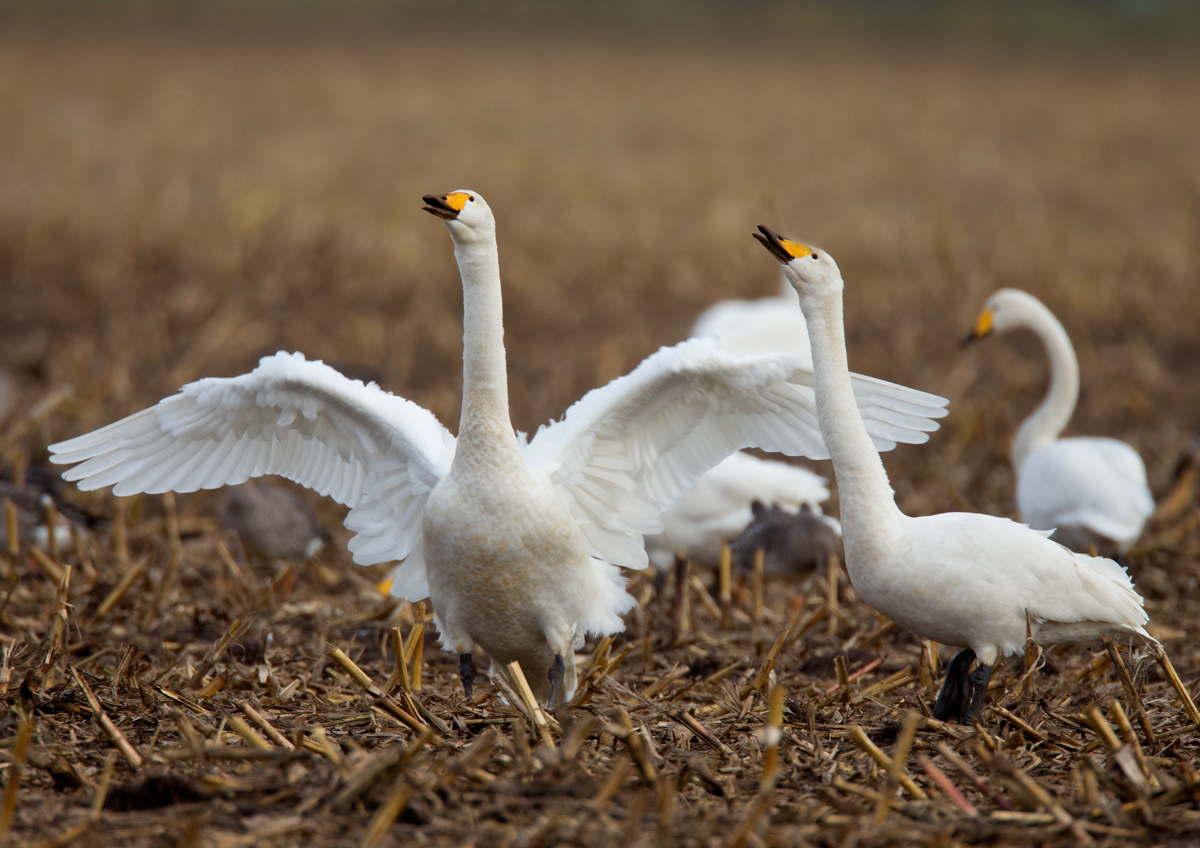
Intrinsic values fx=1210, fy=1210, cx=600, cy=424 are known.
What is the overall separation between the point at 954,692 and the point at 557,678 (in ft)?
4.41

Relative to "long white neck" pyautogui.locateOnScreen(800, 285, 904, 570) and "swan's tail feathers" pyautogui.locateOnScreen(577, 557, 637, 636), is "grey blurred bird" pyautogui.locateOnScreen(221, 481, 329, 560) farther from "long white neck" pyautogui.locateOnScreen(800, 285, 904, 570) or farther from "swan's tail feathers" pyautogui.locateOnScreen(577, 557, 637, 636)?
"long white neck" pyautogui.locateOnScreen(800, 285, 904, 570)

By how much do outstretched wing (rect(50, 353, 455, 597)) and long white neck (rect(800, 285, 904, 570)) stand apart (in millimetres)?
1359

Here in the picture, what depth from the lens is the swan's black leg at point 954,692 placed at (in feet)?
12.9

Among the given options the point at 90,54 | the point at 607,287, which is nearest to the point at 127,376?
the point at 607,287

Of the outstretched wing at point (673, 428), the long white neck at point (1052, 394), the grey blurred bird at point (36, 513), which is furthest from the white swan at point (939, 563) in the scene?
the grey blurred bird at point (36, 513)

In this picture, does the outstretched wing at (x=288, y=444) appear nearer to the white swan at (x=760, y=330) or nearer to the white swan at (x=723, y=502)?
the white swan at (x=723, y=502)

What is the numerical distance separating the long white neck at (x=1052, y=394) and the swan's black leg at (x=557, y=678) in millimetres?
3573

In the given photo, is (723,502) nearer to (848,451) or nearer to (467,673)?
(467,673)

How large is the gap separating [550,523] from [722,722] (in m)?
0.85

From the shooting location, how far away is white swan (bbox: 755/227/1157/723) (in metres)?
3.64

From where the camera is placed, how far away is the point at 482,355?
3963 mm

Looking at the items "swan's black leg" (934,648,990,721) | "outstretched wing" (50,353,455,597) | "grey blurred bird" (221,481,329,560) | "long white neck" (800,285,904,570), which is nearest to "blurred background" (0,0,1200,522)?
"grey blurred bird" (221,481,329,560)

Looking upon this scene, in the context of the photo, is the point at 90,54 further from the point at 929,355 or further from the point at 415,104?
the point at 929,355

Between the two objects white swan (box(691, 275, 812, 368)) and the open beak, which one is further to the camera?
white swan (box(691, 275, 812, 368))
